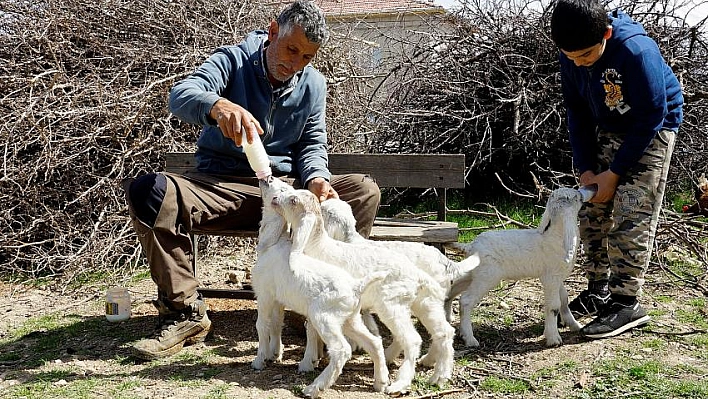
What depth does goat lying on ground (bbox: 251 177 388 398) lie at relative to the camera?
133 inches

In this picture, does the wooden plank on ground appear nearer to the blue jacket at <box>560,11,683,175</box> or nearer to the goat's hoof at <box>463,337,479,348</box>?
the goat's hoof at <box>463,337,479,348</box>

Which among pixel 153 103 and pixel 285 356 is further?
pixel 153 103

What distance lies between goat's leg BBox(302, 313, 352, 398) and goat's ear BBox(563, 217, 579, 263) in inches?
55.5

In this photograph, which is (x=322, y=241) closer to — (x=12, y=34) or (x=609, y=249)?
(x=609, y=249)

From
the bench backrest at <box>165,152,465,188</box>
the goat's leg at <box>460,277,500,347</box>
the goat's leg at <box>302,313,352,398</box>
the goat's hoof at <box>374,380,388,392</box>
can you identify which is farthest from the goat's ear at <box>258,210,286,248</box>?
the bench backrest at <box>165,152,465,188</box>

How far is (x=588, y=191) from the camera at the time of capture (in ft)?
13.9

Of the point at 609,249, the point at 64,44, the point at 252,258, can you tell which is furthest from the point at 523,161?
the point at 64,44

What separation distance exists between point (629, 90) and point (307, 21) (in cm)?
185

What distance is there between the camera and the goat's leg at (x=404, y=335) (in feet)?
11.4

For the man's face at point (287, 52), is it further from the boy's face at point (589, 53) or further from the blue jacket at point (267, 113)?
the boy's face at point (589, 53)

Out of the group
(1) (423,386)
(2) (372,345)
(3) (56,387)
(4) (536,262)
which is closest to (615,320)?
(4) (536,262)

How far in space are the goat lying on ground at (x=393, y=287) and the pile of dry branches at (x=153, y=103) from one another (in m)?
2.75

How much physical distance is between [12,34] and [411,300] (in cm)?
510

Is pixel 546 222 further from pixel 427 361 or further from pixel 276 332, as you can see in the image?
pixel 276 332
